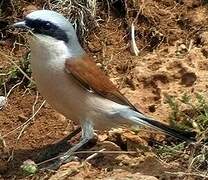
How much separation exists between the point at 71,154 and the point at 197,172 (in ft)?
3.05

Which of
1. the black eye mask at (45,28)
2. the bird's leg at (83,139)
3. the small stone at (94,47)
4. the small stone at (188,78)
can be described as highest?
the black eye mask at (45,28)

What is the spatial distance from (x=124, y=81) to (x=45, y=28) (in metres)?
1.28

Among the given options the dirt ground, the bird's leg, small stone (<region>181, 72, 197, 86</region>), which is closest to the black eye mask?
the bird's leg

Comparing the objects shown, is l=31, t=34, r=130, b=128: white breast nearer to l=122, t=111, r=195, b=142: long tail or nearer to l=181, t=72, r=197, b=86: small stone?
l=122, t=111, r=195, b=142: long tail

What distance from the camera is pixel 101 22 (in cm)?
659

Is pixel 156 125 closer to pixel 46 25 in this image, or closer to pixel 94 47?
pixel 46 25

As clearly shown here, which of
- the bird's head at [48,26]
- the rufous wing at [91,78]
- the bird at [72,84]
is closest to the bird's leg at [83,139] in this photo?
the bird at [72,84]

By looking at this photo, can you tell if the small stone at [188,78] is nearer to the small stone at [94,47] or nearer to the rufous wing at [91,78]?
the rufous wing at [91,78]

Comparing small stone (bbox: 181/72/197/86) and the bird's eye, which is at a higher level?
the bird's eye

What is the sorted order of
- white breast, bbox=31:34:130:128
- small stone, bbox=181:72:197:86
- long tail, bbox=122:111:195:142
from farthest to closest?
small stone, bbox=181:72:197:86
long tail, bbox=122:111:195:142
white breast, bbox=31:34:130:128

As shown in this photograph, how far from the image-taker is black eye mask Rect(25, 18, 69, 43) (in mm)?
4863

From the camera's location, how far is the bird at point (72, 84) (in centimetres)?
486

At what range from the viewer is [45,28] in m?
4.89

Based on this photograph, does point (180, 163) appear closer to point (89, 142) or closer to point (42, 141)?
point (89, 142)
